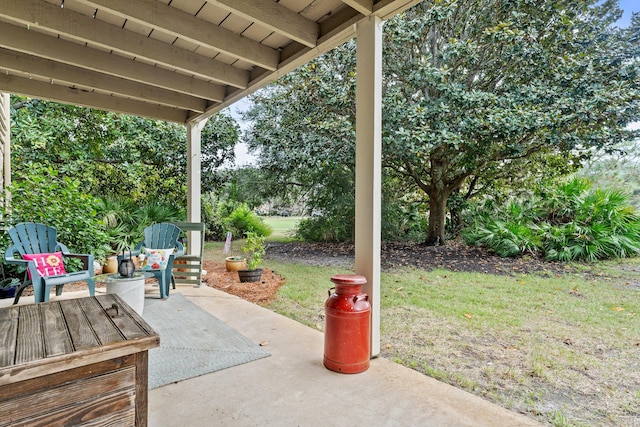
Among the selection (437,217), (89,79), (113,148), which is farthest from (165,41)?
(437,217)

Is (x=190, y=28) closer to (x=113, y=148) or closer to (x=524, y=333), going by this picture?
(x=524, y=333)

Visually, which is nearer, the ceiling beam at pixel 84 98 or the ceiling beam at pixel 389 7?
the ceiling beam at pixel 389 7

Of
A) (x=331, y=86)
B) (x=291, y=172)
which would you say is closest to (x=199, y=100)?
(x=331, y=86)

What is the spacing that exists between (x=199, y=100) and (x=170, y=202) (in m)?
3.33

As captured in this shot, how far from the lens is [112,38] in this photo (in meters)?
2.55

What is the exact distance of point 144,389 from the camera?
1.07 m

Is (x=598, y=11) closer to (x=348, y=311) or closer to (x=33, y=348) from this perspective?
(x=348, y=311)

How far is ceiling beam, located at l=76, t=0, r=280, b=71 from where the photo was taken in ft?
7.04

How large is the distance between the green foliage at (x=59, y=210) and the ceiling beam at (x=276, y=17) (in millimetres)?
3109

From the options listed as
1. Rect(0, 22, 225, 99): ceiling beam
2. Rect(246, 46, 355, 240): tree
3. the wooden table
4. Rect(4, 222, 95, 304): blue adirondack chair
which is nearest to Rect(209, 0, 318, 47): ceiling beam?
Rect(0, 22, 225, 99): ceiling beam

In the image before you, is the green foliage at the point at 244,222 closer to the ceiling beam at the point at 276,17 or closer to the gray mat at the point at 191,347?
the gray mat at the point at 191,347

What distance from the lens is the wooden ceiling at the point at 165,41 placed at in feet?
7.19

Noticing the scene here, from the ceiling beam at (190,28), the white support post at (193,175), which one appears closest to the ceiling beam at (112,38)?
the ceiling beam at (190,28)

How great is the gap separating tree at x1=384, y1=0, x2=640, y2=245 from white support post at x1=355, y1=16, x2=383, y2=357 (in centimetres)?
260
